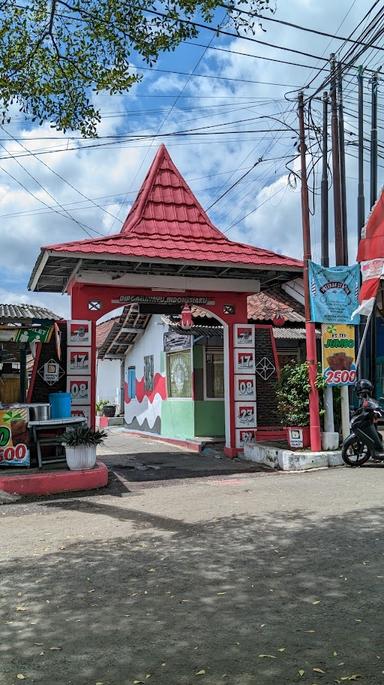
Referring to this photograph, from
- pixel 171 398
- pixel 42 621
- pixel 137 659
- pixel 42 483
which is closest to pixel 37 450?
pixel 42 483

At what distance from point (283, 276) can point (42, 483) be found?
A: 693cm

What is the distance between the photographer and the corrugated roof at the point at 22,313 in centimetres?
1001

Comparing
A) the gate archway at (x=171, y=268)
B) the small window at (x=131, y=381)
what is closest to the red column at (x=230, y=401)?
the gate archway at (x=171, y=268)

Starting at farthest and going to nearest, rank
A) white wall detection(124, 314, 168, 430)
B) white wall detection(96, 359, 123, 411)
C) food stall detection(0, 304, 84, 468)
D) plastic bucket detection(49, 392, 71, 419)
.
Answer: white wall detection(96, 359, 123, 411) → white wall detection(124, 314, 168, 430) → plastic bucket detection(49, 392, 71, 419) → food stall detection(0, 304, 84, 468)

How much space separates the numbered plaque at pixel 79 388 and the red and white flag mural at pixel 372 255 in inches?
215

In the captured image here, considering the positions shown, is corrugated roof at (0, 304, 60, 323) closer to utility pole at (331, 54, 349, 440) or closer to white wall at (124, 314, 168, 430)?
white wall at (124, 314, 168, 430)

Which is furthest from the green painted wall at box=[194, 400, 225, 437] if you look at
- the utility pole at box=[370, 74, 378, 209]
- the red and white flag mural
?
the utility pole at box=[370, 74, 378, 209]

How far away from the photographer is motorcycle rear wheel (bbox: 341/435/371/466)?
10.6m

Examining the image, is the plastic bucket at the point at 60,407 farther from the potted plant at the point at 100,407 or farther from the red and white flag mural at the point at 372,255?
the potted plant at the point at 100,407

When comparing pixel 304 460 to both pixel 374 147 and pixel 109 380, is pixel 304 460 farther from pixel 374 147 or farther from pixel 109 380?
pixel 109 380

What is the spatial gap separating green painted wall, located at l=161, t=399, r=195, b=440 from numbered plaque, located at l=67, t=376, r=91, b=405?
202 inches

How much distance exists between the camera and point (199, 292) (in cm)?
1280

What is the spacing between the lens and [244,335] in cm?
1322

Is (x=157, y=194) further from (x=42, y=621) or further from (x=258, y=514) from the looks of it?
(x=42, y=621)
